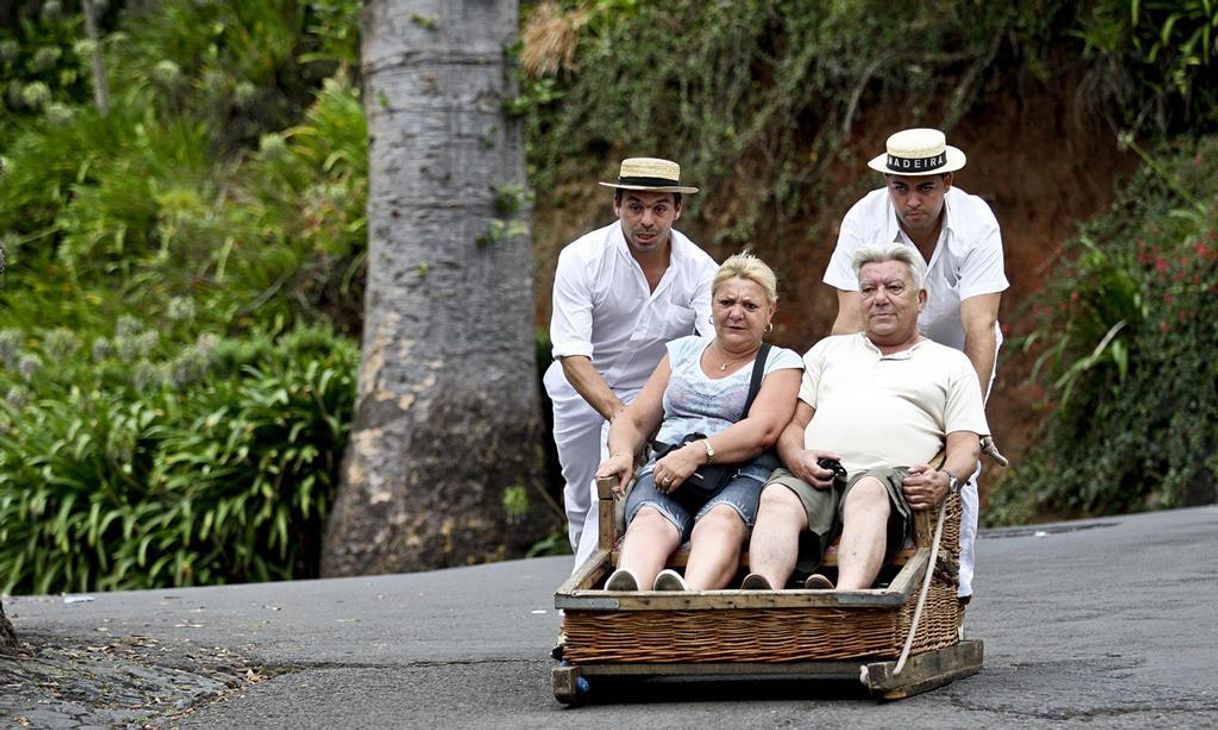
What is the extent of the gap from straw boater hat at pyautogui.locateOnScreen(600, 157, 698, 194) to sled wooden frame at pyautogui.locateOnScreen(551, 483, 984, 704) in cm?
161

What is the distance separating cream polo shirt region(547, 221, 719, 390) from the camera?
677 centimetres

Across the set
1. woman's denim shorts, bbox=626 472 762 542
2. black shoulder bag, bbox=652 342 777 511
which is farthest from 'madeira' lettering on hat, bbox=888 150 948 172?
woman's denim shorts, bbox=626 472 762 542

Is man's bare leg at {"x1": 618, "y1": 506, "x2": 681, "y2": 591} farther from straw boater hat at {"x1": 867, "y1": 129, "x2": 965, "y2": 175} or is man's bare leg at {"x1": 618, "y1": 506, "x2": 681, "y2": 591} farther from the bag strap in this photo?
straw boater hat at {"x1": 867, "y1": 129, "x2": 965, "y2": 175}

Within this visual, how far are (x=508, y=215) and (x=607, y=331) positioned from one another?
16.4ft

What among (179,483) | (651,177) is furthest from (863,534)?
(179,483)

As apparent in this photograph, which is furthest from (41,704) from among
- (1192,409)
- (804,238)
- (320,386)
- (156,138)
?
(156,138)

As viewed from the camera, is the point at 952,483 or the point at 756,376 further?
the point at 756,376

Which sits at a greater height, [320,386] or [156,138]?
[156,138]

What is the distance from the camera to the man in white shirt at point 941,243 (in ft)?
21.0

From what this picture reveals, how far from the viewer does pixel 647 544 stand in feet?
18.6

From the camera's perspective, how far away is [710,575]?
5.57 meters

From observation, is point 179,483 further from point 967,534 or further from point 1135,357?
A: point 967,534

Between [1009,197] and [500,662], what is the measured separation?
8726 millimetres

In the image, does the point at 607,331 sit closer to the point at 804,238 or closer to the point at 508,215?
the point at 508,215
